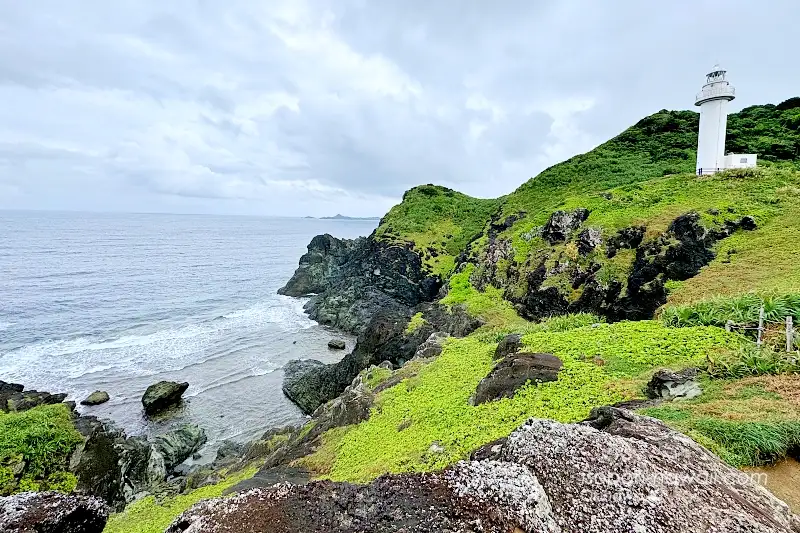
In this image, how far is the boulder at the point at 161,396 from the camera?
30219 millimetres

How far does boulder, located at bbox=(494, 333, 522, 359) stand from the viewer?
642 inches

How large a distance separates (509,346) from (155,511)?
13.8 metres

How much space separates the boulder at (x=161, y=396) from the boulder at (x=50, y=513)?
27.1 metres

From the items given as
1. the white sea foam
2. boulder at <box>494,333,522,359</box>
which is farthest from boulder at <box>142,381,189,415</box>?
boulder at <box>494,333,522,359</box>

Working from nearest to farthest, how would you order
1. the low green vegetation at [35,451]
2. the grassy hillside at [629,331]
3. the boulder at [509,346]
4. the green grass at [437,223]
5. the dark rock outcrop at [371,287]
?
the grassy hillside at [629,331], the boulder at [509,346], the low green vegetation at [35,451], the dark rock outcrop at [371,287], the green grass at [437,223]

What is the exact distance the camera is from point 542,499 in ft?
16.3

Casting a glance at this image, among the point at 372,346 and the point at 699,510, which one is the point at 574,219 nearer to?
the point at 372,346

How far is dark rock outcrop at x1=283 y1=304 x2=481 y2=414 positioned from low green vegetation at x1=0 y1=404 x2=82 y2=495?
538 inches

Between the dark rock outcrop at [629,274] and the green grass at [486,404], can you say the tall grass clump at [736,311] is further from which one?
the dark rock outcrop at [629,274]

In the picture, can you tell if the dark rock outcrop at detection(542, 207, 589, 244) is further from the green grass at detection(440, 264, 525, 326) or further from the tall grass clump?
the tall grass clump

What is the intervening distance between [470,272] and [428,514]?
3722cm

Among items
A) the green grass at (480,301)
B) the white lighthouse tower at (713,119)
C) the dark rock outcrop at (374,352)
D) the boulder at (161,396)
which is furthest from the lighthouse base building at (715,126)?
the boulder at (161,396)

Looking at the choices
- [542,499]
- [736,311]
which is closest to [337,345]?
[736,311]

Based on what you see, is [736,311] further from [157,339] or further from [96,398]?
[157,339]
